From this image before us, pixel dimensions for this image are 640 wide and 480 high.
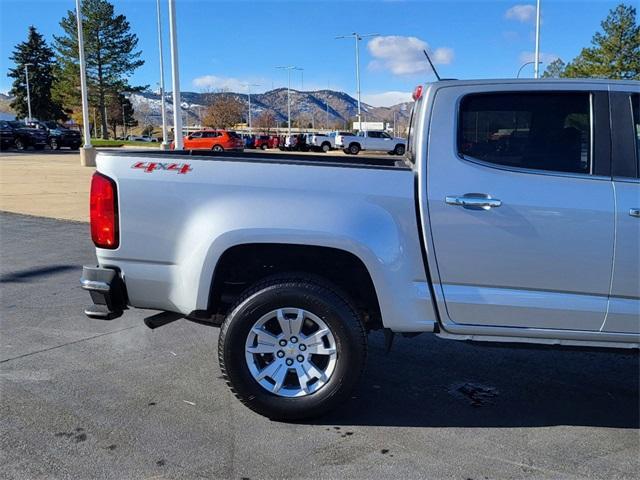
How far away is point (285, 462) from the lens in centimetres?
309

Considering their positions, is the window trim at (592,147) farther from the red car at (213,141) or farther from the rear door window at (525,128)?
the red car at (213,141)

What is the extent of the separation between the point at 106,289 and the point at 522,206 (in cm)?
247

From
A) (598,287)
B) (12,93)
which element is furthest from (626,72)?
(12,93)

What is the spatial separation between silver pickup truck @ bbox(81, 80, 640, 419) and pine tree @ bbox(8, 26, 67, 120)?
92832 millimetres

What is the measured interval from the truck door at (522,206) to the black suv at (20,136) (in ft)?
144

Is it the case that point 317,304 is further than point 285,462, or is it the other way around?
point 317,304

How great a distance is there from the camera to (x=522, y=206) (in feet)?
10.7

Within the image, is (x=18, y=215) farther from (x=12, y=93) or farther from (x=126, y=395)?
(x=12, y=93)

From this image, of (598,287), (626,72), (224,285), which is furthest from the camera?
(626,72)

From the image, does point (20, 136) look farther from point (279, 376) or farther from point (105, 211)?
point (279, 376)

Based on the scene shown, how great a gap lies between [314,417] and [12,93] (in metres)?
101

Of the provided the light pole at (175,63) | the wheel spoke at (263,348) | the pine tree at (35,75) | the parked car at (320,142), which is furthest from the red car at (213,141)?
the pine tree at (35,75)

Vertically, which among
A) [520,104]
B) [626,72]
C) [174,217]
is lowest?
[174,217]

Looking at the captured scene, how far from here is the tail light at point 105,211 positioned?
11.5 feet
